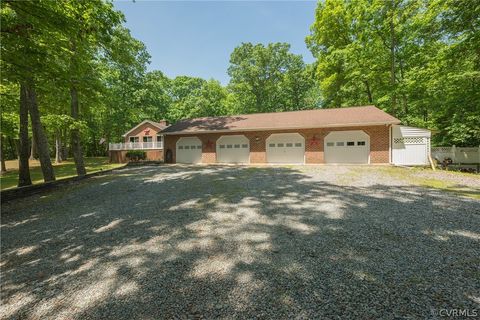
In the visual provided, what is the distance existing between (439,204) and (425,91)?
17093mm

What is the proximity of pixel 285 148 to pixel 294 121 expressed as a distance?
2.21 metres

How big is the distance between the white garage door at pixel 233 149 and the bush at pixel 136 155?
10.2 m

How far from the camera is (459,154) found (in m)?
16.4

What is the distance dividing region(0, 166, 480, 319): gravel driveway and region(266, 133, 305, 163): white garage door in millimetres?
10076

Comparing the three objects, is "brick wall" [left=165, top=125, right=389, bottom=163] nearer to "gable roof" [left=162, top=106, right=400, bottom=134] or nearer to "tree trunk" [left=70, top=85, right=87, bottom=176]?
"gable roof" [left=162, top=106, right=400, bottom=134]

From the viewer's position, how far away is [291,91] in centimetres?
3291

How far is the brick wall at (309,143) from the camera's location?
48.5ft

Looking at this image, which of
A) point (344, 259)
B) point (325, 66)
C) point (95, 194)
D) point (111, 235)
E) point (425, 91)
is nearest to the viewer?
point (344, 259)

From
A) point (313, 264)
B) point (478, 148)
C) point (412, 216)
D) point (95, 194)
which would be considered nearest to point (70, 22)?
point (95, 194)

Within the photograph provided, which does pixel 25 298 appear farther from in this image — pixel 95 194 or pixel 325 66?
pixel 325 66

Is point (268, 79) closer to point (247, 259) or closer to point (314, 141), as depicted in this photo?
point (314, 141)

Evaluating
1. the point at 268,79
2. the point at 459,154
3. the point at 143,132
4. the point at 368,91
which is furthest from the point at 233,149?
the point at 268,79

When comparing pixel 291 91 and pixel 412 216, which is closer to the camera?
pixel 412 216

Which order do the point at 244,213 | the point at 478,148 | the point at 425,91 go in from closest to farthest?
the point at 244,213
the point at 478,148
the point at 425,91
